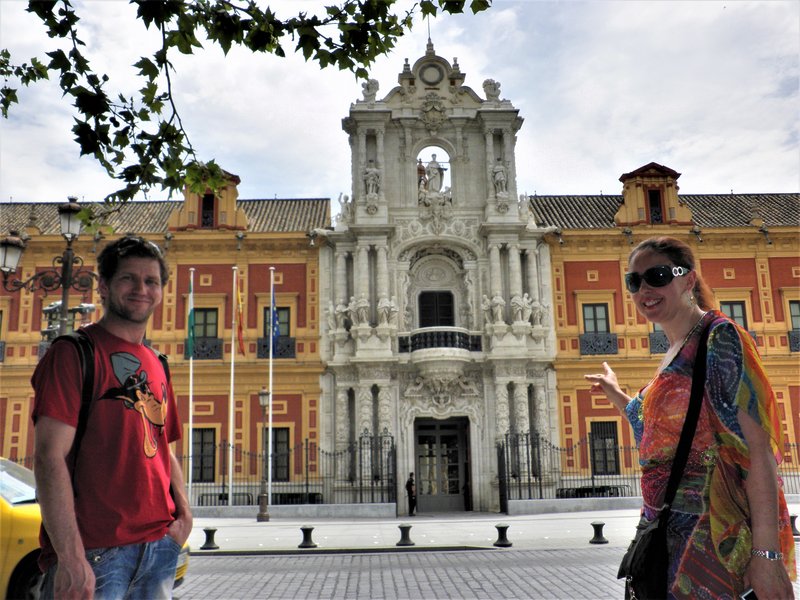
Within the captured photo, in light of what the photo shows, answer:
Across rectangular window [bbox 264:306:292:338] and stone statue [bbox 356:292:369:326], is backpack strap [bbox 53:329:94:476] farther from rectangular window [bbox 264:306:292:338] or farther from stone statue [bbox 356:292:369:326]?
rectangular window [bbox 264:306:292:338]

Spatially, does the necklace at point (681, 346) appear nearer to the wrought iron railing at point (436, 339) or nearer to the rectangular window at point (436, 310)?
the wrought iron railing at point (436, 339)

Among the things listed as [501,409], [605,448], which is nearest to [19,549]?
[501,409]

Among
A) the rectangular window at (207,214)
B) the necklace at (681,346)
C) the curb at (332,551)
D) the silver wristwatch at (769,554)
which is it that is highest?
the rectangular window at (207,214)

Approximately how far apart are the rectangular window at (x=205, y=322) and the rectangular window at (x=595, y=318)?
13488 millimetres

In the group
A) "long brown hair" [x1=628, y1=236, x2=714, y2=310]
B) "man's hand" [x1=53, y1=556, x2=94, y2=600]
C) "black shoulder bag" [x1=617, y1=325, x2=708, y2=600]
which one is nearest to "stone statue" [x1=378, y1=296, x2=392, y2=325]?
"long brown hair" [x1=628, y1=236, x2=714, y2=310]

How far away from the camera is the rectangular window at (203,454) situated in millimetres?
24797

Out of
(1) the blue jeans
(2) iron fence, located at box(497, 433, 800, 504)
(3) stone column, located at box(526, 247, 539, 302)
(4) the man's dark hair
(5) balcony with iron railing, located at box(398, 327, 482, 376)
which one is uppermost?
(3) stone column, located at box(526, 247, 539, 302)

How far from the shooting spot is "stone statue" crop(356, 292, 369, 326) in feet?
82.5

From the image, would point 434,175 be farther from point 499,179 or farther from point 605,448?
point 605,448

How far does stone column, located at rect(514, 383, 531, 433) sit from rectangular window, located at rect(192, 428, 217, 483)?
10.4m

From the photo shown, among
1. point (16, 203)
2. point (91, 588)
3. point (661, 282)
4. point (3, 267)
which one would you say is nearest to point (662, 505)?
point (661, 282)

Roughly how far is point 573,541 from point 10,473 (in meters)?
9.88

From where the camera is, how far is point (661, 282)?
3.35 metres

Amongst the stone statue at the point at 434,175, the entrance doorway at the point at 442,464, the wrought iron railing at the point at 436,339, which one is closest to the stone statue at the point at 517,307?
the wrought iron railing at the point at 436,339
